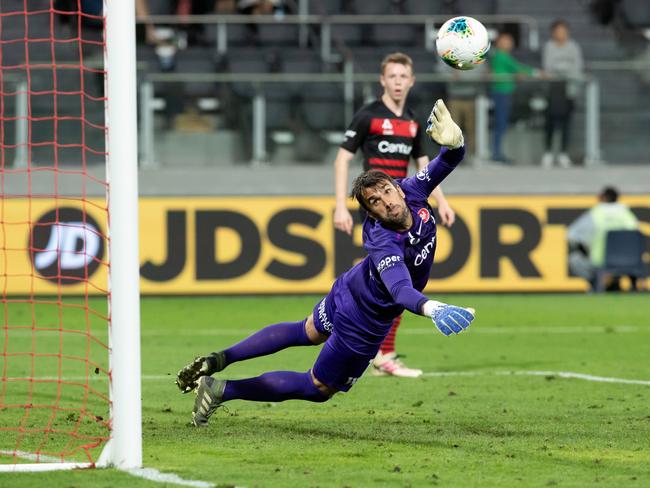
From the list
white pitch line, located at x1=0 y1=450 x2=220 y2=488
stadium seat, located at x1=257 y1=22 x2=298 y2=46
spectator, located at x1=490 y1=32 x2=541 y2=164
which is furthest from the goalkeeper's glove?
stadium seat, located at x1=257 y1=22 x2=298 y2=46

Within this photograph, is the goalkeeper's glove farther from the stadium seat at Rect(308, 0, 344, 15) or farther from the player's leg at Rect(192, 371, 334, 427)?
the stadium seat at Rect(308, 0, 344, 15)

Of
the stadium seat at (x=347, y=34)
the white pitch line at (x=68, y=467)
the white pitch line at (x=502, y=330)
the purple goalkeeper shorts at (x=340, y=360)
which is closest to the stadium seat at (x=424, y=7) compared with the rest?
the stadium seat at (x=347, y=34)

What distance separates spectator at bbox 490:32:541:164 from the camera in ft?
57.5

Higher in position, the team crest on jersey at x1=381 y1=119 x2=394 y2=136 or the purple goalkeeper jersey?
the team crest on jersey at x1=381 y1=119 x2=394 y2=136

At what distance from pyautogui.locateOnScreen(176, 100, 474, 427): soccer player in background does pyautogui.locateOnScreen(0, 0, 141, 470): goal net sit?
667mm

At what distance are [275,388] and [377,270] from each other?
92 cm

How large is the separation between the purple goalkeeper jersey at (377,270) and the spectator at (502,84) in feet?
35.7

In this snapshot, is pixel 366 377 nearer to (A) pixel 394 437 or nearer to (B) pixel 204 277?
(A) pixel 394 437

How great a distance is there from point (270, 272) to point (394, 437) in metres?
10.1

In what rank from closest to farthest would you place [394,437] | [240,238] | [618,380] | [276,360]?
[394,437] < [618,380] < [276,360] < [240,238]

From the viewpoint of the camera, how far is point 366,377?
970 centimetres

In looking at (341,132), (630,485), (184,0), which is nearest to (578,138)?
(341,132)

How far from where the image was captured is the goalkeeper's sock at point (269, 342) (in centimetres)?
736

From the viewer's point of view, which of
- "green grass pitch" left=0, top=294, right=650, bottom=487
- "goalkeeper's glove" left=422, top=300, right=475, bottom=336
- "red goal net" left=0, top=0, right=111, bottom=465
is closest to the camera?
"goalkeeper's glove" left=422, top=300, right=475, bottom=336
